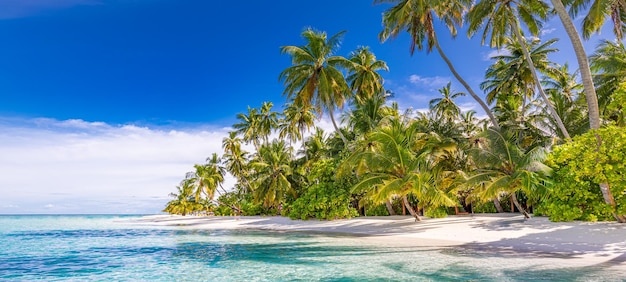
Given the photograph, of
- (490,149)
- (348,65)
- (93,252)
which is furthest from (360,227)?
(93,252)

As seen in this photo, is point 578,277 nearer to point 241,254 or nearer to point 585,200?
point 585,200

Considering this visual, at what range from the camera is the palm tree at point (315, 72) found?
23828 millimetres

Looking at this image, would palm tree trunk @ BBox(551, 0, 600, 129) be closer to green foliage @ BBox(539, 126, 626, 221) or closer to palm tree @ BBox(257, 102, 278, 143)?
green foliage @ BBox(539, 126, 626, 221)

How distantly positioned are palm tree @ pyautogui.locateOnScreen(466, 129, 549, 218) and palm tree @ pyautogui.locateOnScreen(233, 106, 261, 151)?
26.0m

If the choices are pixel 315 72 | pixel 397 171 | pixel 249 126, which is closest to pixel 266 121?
pixel 249 126

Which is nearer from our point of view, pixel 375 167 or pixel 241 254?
pixel 241 254

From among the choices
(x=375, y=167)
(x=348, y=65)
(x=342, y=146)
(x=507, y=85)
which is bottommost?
(x=375, y=167)

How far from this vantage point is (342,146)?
26891 mm

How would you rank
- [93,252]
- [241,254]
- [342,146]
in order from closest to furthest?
[241,254], [93,252], [342,146]

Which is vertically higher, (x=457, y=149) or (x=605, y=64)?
(x=605, y=64)

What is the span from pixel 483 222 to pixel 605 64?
8.75m

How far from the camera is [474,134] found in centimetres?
2303

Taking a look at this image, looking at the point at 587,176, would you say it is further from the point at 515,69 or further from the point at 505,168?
the point at 515,69

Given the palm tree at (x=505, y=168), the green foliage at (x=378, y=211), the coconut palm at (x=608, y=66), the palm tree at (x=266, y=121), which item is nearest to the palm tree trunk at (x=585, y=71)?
→ the palm tree at (x=505, y=168)
